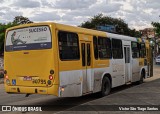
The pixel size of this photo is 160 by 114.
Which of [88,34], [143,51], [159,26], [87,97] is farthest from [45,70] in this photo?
[159,26]

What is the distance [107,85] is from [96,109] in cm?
524

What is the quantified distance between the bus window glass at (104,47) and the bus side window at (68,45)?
206 cm

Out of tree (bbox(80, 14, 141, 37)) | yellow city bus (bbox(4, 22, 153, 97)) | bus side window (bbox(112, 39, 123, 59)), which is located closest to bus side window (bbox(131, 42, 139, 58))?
bus side window (bbox(112, 39, 123, 59))

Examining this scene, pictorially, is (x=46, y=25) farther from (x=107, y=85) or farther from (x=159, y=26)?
(x=159, y=26)

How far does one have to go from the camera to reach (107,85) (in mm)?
14133

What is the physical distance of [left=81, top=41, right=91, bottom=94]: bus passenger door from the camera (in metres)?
11.9

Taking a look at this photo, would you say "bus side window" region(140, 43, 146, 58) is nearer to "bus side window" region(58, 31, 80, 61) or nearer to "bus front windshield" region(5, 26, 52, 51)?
"bus side window" region(58, 31, 80, 61)

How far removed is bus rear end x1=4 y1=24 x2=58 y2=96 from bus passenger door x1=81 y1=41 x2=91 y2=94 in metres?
1.81

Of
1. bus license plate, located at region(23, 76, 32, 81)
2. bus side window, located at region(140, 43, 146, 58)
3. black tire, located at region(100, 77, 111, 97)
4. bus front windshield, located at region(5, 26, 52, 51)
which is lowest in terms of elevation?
black tire, located at region(100, 77, 111, 97)

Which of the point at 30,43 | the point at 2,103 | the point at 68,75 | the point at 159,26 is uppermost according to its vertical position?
the point at 159,26

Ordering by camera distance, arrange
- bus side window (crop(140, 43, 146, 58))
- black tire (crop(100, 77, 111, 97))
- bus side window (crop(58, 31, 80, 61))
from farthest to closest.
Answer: bus side window (crop(140, 43, 146, 58)), black tire (crop(100, 77, 111, 97)), bus side window (crop(58, 31, 80, 61))

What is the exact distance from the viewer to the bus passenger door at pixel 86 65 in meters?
11.9

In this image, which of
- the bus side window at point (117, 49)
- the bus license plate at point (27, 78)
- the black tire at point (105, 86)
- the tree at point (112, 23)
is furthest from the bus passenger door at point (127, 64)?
the tree at point (112, 23)

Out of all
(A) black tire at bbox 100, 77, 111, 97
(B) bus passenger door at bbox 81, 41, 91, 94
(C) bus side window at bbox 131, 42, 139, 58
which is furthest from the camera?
(C) bus side window at bbox 131, 42, 139, 58
